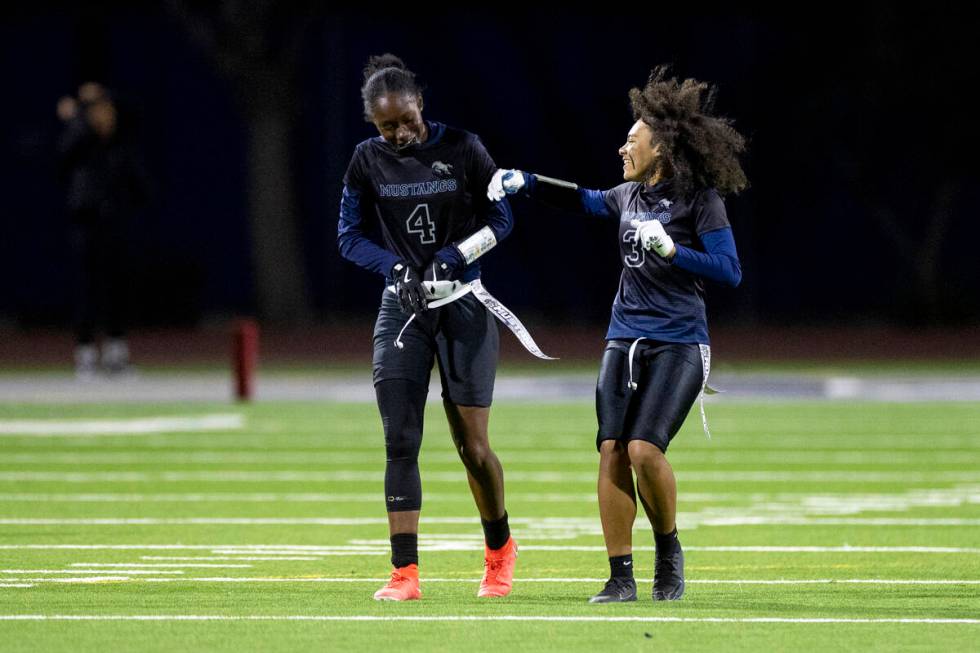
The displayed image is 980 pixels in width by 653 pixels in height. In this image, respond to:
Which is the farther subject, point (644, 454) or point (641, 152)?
point (641, 152)

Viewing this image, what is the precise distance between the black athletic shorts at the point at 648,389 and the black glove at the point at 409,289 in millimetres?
856

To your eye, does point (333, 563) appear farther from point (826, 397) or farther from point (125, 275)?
point (125, 275)

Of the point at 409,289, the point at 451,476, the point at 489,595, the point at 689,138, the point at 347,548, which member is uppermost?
the point at 689,138

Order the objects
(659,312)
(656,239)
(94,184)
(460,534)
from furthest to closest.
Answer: (94,184) → (460,534) → (659,312) → (656,239)

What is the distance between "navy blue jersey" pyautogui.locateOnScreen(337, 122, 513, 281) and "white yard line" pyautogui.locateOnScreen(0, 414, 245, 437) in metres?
11.3

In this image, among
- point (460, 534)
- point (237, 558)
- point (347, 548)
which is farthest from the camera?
point (460, 534)

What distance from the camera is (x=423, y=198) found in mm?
9438

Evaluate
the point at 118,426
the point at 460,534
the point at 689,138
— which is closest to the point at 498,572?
the point at 689,138

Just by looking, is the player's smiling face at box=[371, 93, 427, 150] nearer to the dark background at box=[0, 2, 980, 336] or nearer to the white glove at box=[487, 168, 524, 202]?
the white glove at box=[487, 168, 524, 202]

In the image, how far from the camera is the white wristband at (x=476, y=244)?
9336mm

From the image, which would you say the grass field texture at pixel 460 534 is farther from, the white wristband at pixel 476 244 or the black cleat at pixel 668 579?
the white wristband at pixel 476 244

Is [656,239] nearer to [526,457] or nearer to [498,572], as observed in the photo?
[498,572]

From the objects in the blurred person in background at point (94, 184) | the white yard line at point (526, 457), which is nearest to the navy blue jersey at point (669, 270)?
the white yard line at point (526, 457)

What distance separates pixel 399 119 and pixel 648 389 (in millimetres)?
1634
